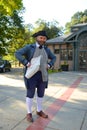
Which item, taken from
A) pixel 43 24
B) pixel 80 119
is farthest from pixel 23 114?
pixel 43 24

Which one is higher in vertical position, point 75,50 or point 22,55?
point 22,55

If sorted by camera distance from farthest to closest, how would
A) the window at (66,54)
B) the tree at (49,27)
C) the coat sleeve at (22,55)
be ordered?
the tree at (49,27)
the window at (66,54)
the coat sleeve at (22,55)

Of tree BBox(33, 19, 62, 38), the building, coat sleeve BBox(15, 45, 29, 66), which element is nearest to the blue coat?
coat sleeve BBox(15, 45, 29, 66)

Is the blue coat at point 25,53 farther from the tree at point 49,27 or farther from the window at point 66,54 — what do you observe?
the tree at point 49,27

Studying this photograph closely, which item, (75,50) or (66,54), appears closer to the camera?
(75,50)

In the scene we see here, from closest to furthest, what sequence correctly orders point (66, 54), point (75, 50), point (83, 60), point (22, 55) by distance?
point (22, 55) → point (83, 60) → point (75, 50) → point (66, 54)

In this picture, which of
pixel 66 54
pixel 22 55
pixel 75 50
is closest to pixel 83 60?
pixel 75 50

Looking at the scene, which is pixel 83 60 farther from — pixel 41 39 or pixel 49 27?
pixel 49 27

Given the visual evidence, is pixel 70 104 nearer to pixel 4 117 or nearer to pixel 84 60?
pixel 4 117

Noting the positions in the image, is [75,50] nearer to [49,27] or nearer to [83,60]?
[83,60]

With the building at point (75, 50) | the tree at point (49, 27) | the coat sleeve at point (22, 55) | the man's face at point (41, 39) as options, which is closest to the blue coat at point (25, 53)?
the coat sleeve at point (22, 55)

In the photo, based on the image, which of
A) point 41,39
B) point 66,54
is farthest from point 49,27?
point 41,39

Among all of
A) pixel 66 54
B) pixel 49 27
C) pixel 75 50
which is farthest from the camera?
pixel 49 27

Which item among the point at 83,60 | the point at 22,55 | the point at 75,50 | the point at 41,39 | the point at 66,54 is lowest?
the point at 83,60
